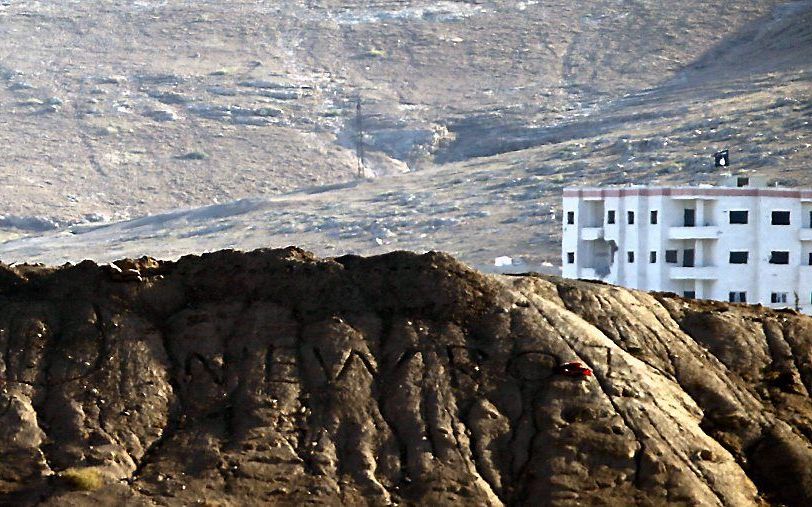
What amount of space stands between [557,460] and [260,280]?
176 inches

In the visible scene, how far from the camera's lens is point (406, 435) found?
25.0 meters

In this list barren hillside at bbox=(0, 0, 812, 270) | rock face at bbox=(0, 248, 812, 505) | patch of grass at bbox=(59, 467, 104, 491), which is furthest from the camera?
barren hillside at bbox=(0, 0, 812, 270)

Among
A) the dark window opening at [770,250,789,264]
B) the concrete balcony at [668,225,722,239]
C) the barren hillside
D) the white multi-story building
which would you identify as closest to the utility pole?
the barren hillside

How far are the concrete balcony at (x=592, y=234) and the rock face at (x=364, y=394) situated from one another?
5966cm

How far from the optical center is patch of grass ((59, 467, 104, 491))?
23.6m

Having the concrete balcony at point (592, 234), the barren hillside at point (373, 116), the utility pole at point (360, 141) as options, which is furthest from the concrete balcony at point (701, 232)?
the utility pole at point (360, 141)

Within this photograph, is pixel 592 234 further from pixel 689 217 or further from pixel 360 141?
pixel 360 141

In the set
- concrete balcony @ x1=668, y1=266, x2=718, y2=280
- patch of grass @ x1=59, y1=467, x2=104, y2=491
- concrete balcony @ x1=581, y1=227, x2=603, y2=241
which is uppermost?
concrete balcony @ x1=581, y1=227, x2=603, y2=241

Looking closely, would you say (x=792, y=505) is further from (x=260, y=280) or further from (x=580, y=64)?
(x=580, y=64)

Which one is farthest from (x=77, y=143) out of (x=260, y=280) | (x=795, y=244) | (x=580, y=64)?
(x=260, y=280)

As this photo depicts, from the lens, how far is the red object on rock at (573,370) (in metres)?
26.1

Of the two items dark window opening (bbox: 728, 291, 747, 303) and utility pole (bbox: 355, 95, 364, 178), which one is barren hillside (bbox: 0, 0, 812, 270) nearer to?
utility pole (bbox: 355, 95, 364, 178)

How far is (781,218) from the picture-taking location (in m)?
82.4

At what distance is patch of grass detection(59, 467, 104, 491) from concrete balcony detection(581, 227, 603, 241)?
65.0m
